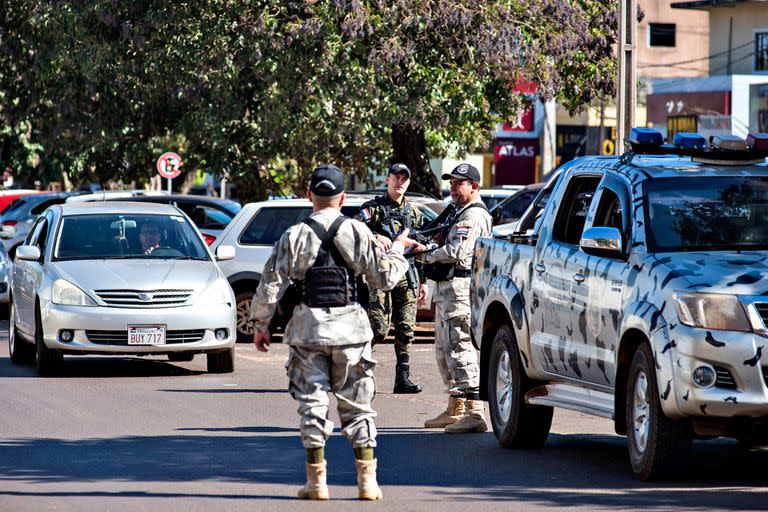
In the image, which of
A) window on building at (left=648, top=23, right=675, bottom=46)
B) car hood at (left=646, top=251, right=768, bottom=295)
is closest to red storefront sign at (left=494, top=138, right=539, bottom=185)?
window on building at (left=648, top=23, right=675, bottom=46)

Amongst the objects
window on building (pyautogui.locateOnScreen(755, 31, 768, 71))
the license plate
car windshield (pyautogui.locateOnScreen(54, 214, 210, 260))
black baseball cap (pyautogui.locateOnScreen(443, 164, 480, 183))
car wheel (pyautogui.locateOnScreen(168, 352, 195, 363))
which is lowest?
car wheel (pyautogui.locateOnScreen(168, 352, 195, 363))

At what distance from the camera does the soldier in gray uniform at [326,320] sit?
8.13 meters

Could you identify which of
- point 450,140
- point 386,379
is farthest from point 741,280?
point 450,140

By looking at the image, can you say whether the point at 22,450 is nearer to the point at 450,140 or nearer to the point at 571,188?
the point at 571,188

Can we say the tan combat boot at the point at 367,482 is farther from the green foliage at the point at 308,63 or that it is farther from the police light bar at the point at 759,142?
the green foliage at the point at 308,63

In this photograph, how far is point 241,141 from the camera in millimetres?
26891

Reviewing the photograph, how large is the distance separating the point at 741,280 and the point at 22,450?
15.6 feet

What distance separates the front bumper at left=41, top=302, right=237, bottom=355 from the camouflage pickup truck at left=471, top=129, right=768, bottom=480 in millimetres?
4333

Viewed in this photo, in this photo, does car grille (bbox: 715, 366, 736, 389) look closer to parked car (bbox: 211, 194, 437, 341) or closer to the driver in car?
the driver in car

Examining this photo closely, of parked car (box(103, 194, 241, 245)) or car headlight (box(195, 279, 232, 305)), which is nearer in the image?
car headlight (box(195, 279, 232, 305))

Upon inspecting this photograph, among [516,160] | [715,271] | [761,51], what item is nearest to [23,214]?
[715,271]

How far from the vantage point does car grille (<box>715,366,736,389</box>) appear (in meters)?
7.86

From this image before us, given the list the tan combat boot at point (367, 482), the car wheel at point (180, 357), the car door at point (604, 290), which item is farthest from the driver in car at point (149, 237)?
the tan combat boot at point (367, 482)

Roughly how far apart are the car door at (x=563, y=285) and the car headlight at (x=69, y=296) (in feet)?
19.4
